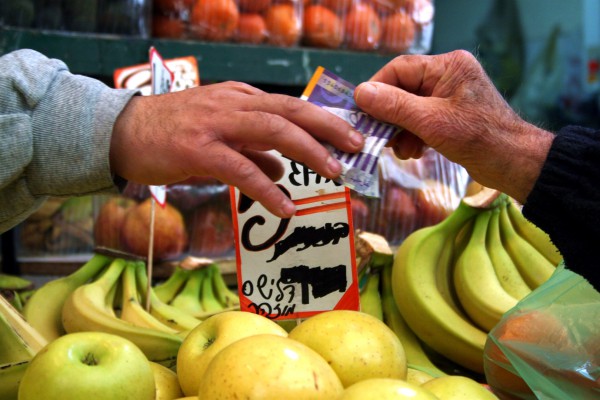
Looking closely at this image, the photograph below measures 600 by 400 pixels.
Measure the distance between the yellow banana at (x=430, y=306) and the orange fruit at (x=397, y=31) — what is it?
4.66 feet

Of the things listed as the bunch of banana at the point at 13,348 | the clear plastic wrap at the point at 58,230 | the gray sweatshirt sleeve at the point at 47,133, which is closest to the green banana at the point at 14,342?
the bunch of banana at the point at 13,348

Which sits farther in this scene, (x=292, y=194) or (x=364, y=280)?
(x=364, y=280)

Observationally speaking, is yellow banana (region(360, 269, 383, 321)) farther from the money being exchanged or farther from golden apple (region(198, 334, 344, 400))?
golden apple (region(198, 334, 344, 400))

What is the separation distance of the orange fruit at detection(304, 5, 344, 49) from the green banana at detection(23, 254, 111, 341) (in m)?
1.36

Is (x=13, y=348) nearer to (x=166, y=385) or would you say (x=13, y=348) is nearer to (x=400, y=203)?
(x=166, y=385)

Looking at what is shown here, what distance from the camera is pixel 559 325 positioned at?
1.06 meters

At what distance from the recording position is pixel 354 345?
85 cm

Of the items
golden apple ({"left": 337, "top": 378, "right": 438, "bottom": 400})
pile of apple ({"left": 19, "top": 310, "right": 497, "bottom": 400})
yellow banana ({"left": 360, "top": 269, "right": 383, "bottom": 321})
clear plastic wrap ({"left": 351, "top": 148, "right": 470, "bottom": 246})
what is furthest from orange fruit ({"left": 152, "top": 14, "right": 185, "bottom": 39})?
golden apple ({"left": 337, "top": 378, "right": 438, "bottom": 400})

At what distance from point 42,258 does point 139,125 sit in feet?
5.06

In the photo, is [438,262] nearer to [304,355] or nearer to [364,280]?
[364,280]

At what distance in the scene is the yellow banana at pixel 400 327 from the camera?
139 centimetres

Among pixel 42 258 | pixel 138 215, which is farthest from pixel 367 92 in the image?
pixel 42 258

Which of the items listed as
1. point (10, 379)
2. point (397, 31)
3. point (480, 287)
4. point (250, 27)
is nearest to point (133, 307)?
point (10, 379)

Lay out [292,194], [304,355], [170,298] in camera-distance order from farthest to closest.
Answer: [170,298] < [292,194] < [304,355]
